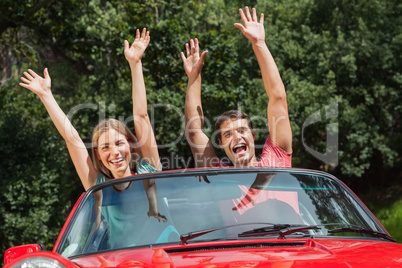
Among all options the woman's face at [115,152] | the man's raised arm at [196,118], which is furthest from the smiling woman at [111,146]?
the man's raised arm at [196,118]

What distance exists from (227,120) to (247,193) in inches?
42.0

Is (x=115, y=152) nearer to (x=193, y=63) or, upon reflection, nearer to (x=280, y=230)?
(x=193, y=63)

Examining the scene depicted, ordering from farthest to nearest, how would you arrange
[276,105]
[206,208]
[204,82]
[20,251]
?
1. [204,82]
2. [276,105]
3. [206,208]
4. [20,251]

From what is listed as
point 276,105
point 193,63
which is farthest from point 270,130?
point 193,63

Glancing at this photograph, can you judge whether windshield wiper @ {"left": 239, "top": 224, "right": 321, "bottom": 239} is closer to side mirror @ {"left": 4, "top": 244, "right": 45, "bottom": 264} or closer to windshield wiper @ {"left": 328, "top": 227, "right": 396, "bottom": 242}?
windshield wiper @ {"left": 328, "top": 227, "right": 396, "bottom": 242}

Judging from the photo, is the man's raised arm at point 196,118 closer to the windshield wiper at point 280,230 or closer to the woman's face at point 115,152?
the woman's face at point 115,152

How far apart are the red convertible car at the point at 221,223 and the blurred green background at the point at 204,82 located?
11.8 metres

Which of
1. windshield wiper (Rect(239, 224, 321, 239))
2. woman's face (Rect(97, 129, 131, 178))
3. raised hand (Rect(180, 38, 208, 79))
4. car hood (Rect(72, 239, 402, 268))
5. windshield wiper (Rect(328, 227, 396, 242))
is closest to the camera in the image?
car hood (Rect(72, 239, 402, 268))

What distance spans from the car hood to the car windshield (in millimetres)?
172

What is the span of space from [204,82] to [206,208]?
14162mm

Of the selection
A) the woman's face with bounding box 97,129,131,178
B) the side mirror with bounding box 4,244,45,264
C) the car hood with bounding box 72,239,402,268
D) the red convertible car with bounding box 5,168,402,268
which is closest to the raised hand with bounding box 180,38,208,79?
the woman's face with bounding box 97,129,131,178

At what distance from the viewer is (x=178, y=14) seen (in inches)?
767

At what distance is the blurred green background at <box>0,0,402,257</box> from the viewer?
16.0m

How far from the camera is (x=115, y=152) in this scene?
4.05 m
